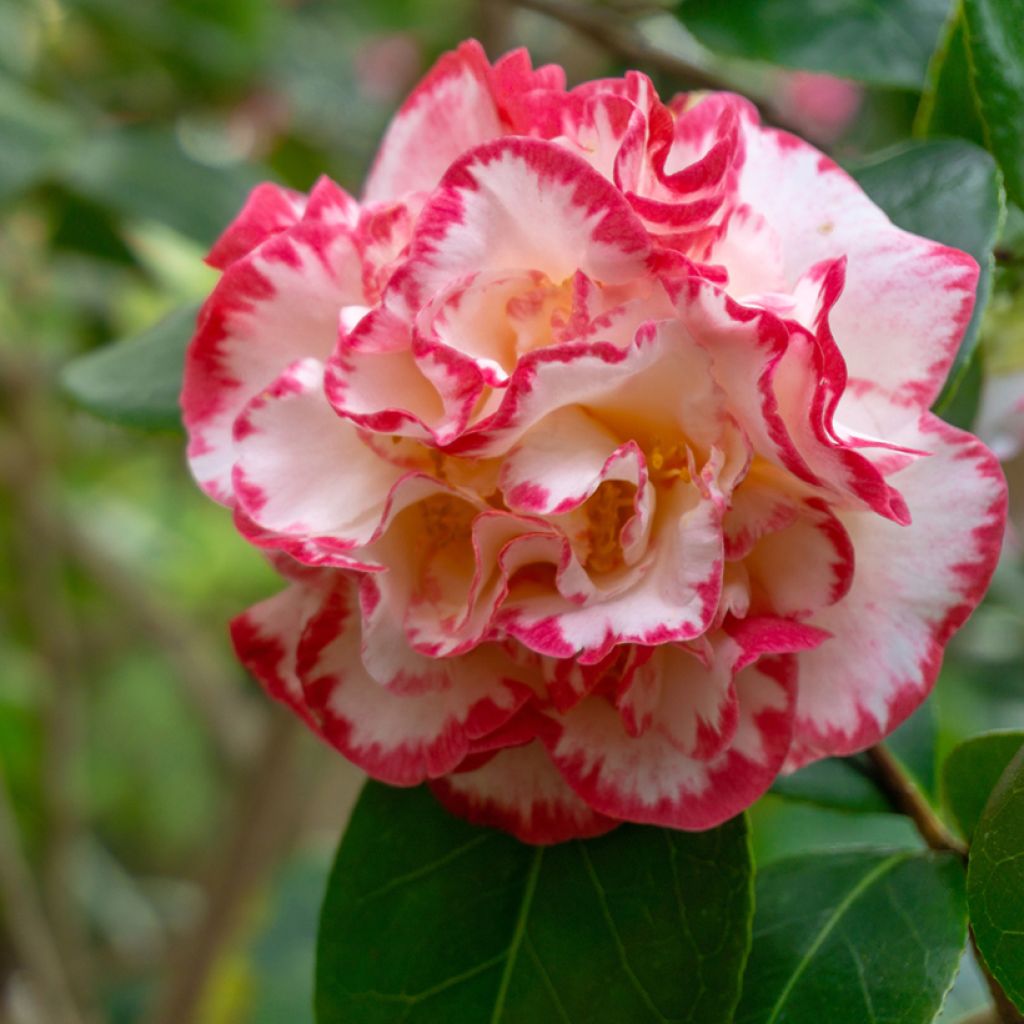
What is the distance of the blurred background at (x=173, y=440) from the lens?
3.73 feet

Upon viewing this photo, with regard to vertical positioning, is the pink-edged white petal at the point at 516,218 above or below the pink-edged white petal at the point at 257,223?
above

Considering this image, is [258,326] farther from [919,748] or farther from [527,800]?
[919,748]

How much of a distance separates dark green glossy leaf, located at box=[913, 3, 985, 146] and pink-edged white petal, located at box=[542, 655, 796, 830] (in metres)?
0.30

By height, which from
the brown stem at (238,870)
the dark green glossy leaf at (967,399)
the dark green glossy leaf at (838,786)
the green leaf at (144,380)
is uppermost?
the dark green glossy leaf at (967,399)

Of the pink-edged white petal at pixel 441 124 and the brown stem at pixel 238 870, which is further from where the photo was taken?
the brown stem at pixel 238 870

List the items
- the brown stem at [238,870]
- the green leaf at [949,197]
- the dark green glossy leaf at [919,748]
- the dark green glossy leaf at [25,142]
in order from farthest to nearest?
the brown stem at [238,870]
the dark green glossy leaf at [25,142]
the dark green glossy leaf at [919,748]
the green leaf at [949,197]

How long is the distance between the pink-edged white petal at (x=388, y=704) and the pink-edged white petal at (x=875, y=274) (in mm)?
188

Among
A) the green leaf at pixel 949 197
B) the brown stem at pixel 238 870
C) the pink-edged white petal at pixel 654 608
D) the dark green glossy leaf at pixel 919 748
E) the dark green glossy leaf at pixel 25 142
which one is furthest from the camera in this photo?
the brown stem at pixel 238 870

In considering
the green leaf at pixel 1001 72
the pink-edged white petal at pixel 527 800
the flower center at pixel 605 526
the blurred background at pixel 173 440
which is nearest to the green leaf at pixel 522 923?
the pink-edged white petal at pixel 527 800

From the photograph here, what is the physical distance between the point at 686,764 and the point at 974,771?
0.56 ft

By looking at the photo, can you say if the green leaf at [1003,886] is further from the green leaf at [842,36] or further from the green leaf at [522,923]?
the green leaf at [842,36]

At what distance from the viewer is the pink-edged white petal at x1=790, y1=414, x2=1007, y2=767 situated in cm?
46

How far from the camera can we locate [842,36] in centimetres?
71

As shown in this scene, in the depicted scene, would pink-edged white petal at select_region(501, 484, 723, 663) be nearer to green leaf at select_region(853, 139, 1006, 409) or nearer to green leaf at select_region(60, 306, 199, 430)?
green leaf at select_region(853, 139, 1006, 409)
